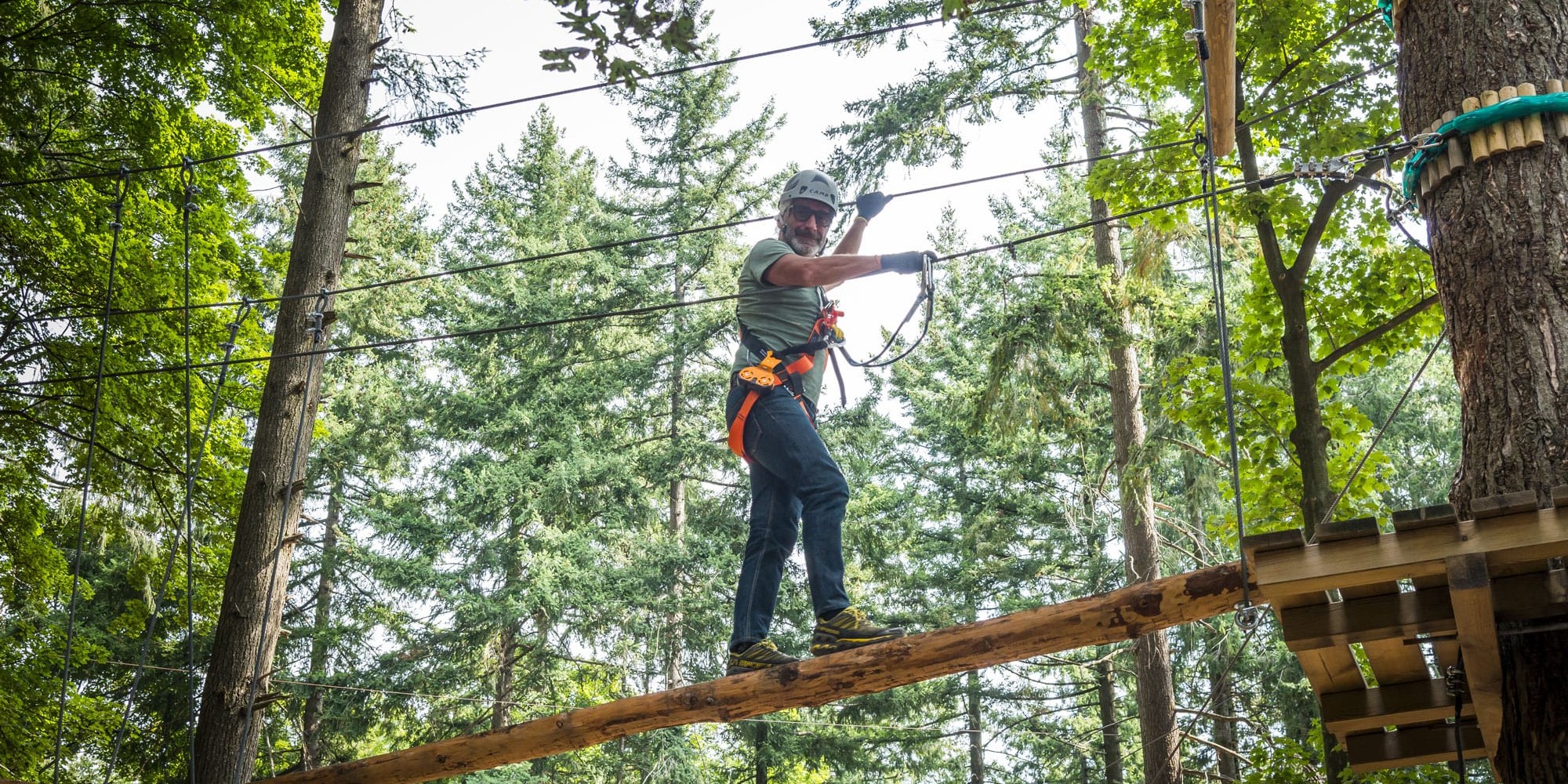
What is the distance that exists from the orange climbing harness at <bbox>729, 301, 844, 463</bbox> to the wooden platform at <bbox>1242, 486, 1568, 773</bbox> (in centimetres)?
191

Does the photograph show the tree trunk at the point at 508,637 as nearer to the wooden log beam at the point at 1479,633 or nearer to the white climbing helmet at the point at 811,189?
the white climbing helmet at the point at 811,189

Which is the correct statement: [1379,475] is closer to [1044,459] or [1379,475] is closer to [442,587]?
[1044,459]

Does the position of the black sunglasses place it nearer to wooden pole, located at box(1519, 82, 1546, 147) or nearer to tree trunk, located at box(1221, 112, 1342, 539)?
wooden pole, located at box(1519, 82, 1546, 147)

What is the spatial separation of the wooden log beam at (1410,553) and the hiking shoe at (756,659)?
6.15 ft

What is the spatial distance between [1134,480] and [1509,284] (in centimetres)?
709

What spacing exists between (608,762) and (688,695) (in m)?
12.4

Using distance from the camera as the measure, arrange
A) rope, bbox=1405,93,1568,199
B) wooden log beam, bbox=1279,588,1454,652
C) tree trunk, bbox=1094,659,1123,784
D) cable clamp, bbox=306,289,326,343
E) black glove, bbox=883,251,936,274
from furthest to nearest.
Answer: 1. tree trunk, bbox=1094,659,1123,784
2. cable clamp, bbox=306,289,326,343
3. black glove, bbox=883,251,936,274
4. rope, bbox=1405,93,1568,199
5. wooden log beam, bbox=1279,588,1454,652

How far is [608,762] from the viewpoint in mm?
15906

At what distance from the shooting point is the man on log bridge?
169 inches

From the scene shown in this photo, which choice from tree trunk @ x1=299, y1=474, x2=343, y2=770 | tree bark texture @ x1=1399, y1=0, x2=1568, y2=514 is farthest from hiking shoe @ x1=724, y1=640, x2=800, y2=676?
tree trunk @ x1=299, y1=474, x2=343, y2=770

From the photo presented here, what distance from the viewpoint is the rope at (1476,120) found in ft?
10.4

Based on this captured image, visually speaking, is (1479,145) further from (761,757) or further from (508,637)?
(508,637)

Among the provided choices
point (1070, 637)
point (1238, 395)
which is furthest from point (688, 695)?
point (1238, 395)

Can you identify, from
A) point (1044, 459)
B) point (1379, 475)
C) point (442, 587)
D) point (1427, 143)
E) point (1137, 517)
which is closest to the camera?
point (1427, 143)
